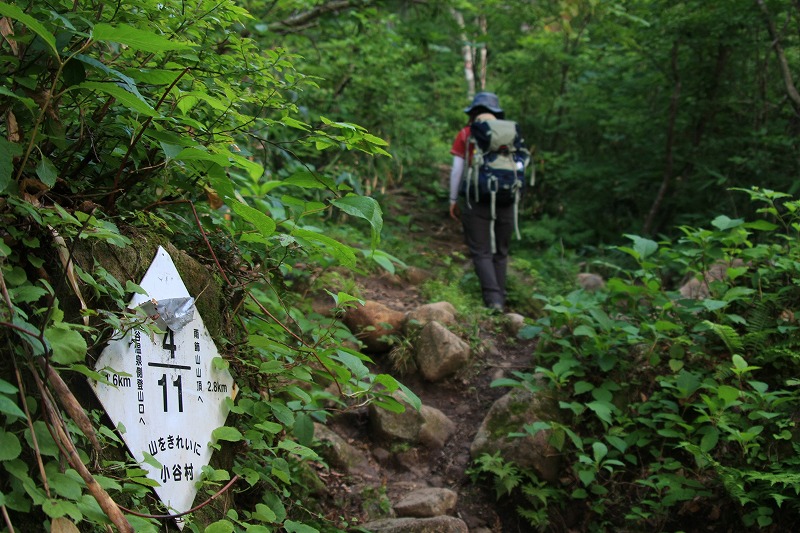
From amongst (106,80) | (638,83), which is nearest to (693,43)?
(638,83)

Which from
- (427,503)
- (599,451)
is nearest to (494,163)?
(599,451)

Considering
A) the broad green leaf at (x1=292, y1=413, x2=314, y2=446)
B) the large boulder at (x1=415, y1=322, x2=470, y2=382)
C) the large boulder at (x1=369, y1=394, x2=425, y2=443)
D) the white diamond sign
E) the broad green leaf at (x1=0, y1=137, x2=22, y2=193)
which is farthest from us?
the large boulder at (x1=415, y1=322, x2=470, y2=382)

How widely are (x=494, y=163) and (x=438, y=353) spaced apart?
8.06 ft

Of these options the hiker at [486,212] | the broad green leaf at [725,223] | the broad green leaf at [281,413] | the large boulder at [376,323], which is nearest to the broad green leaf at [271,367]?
the broad green leaf at [281,413]

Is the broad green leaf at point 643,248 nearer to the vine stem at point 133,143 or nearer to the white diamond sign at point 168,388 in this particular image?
the white diamond sign at point 168,388

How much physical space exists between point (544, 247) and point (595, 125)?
7.75 ft

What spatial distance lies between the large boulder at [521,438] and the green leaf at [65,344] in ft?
10.4

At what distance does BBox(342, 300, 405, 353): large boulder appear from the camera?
5.38 meters

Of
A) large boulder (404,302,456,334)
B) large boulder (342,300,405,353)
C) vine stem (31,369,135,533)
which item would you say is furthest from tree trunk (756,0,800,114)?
vine stem (31,369,135,533)

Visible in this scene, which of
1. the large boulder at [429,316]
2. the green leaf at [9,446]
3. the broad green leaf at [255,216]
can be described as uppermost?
the broad green leaf at [255,216]

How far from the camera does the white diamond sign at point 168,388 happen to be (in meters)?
2.03

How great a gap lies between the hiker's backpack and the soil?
1.29 meters

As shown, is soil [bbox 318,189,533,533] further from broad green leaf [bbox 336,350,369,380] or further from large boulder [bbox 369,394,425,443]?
broad green leaf [bbox 336,350,369,380]

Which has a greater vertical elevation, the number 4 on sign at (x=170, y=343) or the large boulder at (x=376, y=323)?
the number 4 on sign at (x=170, y=343)
